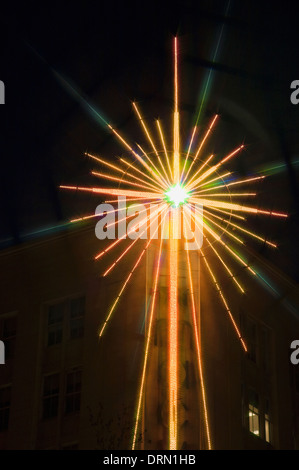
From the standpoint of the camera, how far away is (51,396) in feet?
152

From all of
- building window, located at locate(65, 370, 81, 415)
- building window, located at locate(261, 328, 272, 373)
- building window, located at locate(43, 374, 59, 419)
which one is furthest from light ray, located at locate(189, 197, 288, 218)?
building window, located at locate(43, 374, 59, 419)

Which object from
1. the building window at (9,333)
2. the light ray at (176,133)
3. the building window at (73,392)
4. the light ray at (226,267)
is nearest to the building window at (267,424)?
the light ray at (226,267)

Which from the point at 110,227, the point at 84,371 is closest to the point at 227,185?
the point at 110,227

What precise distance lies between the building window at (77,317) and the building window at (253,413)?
704 centimetres

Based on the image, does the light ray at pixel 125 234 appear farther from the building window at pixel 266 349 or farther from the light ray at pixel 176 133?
the building window at pixel 266 349

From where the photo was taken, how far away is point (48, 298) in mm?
48875

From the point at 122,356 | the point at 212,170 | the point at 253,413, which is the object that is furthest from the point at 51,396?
the point at 212,170

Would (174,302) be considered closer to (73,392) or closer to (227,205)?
(227,205)

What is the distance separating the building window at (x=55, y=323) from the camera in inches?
1876

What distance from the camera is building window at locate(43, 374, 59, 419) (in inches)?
1812

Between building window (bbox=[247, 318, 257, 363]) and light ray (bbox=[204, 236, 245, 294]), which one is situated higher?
light ray (bbox=[204, 236, 245, 294])

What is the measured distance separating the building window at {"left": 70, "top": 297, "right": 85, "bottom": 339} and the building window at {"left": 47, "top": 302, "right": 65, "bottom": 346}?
1.84 feet

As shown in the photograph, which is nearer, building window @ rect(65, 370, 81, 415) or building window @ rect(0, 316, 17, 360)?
building window @ rect(65, 370, 81, 415)

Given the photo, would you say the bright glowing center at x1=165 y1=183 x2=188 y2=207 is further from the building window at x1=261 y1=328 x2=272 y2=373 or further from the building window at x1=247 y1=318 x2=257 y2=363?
the building window at x1=261 y1=328 x2=272 y2=373
